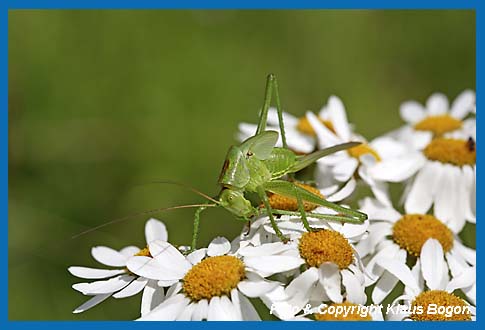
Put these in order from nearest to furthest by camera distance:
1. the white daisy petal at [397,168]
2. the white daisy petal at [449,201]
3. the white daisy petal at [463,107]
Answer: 1. the white daisy petal at [449,201]
2. the white daisy petal at [397,168]
3. the white daisy petal at [463,107]

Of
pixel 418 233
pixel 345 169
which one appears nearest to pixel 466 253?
pixel 418 233

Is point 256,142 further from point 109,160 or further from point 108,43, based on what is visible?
point 108,43

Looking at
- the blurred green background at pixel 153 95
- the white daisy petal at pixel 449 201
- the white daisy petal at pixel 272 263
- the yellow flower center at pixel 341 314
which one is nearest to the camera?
the yellow flower center at pixel 341 314

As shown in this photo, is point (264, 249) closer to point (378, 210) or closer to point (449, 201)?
point (378, 210)

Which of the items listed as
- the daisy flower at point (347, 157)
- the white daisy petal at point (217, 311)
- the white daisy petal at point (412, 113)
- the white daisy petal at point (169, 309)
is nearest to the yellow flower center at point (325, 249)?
the white daisy petal at point (217, 311)

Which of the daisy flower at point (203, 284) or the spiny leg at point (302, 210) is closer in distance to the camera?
the daisy flower at point (203, 284)

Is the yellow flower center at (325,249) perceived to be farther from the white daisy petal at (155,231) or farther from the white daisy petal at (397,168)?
the white daisy petal at (397,168)
